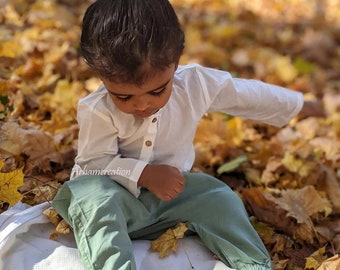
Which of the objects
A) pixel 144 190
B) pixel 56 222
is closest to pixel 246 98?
pixel 144 190

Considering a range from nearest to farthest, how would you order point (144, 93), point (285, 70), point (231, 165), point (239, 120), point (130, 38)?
point (130, 38)
point (144, 93)
point (231, 165)
point (239, 120)
point (285, 70)

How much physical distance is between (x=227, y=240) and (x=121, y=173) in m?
0.38

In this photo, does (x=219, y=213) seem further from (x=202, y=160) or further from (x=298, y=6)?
(x=298, y=6)

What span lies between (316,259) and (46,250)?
85cm

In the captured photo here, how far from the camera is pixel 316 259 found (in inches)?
74.9

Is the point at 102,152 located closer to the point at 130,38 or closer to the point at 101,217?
the point at 101,217

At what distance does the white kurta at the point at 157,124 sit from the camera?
1799mm

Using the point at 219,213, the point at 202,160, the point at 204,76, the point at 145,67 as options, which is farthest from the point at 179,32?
the point at 202,160

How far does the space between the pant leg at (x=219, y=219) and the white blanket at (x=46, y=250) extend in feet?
0.17

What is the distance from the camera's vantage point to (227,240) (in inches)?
71.7

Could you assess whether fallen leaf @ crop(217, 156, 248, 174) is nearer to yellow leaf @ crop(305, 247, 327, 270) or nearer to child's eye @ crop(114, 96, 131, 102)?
yellow leaf @ crop(305, 247, 327, 270)

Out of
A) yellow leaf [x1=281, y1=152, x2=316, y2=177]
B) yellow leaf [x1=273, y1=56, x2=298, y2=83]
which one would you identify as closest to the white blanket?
yellow leaf [x1=281, y1=152, x2=316, y2=177]

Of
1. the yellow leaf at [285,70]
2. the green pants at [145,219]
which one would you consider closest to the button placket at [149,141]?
the green pants at [145,219]

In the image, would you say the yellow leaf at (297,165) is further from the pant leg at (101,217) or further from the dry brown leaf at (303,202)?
the pant leg at (101,217)
